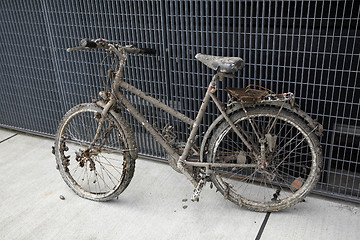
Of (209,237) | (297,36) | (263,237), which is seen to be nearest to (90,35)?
(297,36)

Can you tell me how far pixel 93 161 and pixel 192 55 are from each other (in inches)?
45.4

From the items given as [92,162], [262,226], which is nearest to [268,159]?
[262,226]

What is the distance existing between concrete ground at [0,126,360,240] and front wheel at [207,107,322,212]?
5.8 inches

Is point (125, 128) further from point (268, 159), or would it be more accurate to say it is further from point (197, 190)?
point (268, 159)

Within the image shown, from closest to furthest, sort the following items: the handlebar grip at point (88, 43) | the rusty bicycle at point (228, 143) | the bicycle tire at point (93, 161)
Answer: the handlebar grip at point (88, 43) < the rusty bicycle at point (228, 143) < the bicycle tire at point (93, 161)

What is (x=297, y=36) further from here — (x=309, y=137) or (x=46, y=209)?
(x=46, y=209)

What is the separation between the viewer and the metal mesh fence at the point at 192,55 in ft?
8.05

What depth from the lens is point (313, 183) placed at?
8.27ft

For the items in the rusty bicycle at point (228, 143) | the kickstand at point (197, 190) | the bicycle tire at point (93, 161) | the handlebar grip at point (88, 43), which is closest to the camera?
the handlebar grip at point (88, 43)

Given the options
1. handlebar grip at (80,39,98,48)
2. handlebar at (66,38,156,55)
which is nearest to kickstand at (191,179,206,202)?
handlebar at (66,38,156,55)

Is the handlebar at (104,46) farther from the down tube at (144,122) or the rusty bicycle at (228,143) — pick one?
the down tube at (144,122)

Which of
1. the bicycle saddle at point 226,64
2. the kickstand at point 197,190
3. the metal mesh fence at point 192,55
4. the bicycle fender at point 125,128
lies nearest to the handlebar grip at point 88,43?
the metal mesh fence at point 192,55

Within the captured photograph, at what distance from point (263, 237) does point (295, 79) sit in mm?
1116

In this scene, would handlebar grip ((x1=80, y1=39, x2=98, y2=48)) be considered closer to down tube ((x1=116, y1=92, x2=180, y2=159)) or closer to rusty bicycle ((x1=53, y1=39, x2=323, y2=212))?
rusty bicycle ((x1=53, y1=39, x2=323, y2=212))
